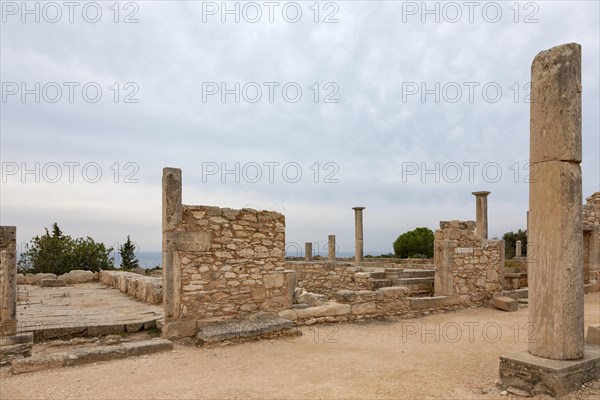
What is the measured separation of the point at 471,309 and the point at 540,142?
759 centimetres

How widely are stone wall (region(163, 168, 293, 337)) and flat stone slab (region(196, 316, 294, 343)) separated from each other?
0.17m

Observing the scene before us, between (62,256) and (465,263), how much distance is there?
1823cm

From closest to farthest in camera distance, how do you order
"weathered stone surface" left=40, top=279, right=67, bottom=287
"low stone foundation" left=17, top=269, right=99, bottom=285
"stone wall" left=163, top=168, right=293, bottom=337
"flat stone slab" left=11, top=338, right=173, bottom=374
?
"flat stone slab" left=11, top=338, right=173, bottom=374 → "stone wall" left=163, top=168, right=293, bottom=337 → "weathered stone surface" left=40, top=279, right=67, bottom=287 → "low stone foundation" left=17, top=269, right=99, bottom=285

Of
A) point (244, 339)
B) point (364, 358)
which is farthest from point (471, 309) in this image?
point (244, 339)

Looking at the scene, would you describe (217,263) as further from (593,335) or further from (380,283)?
(380,283)

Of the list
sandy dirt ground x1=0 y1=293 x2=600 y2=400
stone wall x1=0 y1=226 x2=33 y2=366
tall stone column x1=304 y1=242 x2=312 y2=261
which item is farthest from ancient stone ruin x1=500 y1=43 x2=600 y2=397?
tall stone column x1=304 y1=242 x2=312 y2=261

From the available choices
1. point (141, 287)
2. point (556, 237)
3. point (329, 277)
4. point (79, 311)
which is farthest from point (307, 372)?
point (329, 277)

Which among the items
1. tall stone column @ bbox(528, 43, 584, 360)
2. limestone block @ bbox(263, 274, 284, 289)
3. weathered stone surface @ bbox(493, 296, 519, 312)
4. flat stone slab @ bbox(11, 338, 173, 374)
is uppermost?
tall stone column @ bbox(528, 43, 584, 360)

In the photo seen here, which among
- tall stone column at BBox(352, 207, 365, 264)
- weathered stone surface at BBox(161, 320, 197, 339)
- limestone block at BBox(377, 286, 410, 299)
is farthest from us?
tall stone column at BBox(352, 207, 365, 264)

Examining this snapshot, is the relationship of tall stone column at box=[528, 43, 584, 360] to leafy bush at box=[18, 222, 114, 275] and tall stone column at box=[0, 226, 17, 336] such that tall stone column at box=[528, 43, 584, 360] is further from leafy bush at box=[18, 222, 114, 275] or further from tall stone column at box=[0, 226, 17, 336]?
leafy bush at box=[18, 222, 114, 275]

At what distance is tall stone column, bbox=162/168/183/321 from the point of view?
715 centimetres

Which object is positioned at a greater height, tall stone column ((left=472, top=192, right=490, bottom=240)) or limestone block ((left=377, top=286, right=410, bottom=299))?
tall stone column ((left=472, top=192, right=490, bottom=240))

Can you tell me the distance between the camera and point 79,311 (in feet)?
31.4

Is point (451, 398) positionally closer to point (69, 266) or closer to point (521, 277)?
point (521, 277)
